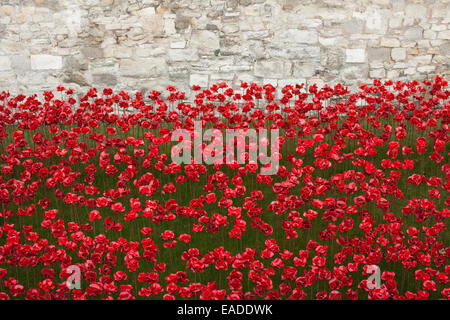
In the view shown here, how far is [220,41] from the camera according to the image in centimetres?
899

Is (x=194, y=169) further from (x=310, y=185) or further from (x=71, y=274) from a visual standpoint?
(x=71, y=274)

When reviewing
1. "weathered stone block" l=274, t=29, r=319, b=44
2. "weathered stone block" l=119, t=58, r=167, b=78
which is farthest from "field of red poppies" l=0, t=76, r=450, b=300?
"weathered stone block" l=274, t=29, r=319, b=44

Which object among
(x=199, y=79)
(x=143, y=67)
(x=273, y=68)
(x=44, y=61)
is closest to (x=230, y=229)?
(x=199, y=79)

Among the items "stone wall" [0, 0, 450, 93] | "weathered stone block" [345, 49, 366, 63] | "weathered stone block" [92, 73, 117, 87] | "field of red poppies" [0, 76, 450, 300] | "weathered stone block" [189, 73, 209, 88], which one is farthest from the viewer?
"weathered stone block" [92, 73, 117, 87]

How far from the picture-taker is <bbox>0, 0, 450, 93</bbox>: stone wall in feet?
29.2

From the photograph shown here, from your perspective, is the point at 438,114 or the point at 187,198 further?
the point at 438,114

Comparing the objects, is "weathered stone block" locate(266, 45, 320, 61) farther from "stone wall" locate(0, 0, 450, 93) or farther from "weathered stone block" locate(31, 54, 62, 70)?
"weathered stone block" locate(31, 54, 62, 70)

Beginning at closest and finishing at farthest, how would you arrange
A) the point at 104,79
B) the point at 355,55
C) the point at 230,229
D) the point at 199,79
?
the point at 230,229 < the point at 355,55 < the point at 199,79 < the point at 104,79

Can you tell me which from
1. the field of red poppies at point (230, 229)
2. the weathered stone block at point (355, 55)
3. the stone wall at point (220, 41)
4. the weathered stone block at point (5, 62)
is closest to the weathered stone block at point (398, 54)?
the stone wall at point (220, 41)

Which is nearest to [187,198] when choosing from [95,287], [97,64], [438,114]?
[95,287]

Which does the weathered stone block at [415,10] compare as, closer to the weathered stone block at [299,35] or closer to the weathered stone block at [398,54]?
the weathered stone block at [398,54]

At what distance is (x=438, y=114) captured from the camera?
6.06m

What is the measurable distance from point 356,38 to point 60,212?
6.57m

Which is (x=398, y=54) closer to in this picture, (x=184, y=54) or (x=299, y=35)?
(x=299, y=35)
